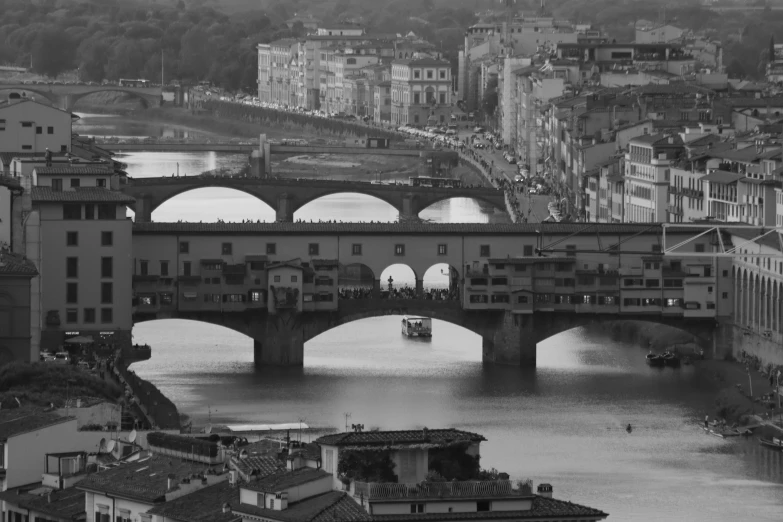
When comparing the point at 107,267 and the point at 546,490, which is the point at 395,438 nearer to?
the point at 546,490

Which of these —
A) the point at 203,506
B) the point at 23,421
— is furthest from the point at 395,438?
the point at 23,421

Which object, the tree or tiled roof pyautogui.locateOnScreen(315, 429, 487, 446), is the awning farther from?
the tree

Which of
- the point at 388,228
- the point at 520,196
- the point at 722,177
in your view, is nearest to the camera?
the point at 388,228

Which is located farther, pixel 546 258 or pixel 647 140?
pixel 647 140

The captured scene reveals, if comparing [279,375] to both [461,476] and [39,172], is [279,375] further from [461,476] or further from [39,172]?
[461,476]

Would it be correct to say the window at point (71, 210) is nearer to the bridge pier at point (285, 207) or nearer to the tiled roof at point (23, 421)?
the tiled roof at point (23, 421)

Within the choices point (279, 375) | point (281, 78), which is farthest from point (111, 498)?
point (281, 78)
